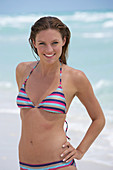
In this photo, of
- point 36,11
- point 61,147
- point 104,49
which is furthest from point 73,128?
point 36,11

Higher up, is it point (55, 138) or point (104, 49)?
point (55, 138)

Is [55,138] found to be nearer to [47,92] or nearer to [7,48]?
[47,92]

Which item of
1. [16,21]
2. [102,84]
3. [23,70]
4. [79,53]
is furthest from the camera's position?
[16,21]

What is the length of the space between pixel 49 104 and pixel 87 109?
309 mm

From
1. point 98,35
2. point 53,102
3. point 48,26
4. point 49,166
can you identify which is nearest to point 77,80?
point 53,102

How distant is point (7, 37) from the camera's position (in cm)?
1409

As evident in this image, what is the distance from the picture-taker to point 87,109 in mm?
2260

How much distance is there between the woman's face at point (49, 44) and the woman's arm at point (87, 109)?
21 cm

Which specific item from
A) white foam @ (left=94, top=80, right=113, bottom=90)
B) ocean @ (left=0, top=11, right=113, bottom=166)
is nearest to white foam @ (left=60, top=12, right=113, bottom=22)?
ocean @ (left=0, top=11, right=113, bottom=166)

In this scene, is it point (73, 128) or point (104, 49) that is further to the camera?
point (104, 49)

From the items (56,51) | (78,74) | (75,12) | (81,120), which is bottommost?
(81,120)

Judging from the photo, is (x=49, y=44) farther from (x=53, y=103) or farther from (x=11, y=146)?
(x=11, y=146)

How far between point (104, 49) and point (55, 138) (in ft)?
36.4

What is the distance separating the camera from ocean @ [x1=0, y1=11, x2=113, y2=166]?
8271 millimetres
